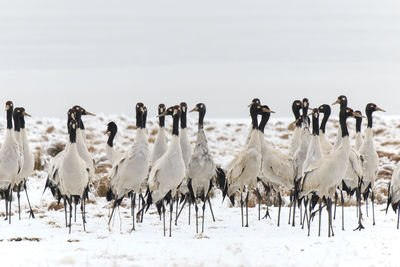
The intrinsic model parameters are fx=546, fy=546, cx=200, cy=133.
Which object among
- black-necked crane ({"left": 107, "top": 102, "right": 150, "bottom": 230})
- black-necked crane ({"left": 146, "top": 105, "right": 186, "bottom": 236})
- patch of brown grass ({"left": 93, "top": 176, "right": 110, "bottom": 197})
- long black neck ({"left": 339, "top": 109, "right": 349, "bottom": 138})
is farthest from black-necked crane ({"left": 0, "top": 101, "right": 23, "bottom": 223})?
long black neck ({"left": 339, "top": 109, "right": 349, "bottom": 138})

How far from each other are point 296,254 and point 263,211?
4.86m

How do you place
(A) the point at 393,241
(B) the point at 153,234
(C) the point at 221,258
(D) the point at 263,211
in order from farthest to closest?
(D) the point at 263,211
(B) the point at 153,234
(A) the point at 393,241
(C) the point at 221,258

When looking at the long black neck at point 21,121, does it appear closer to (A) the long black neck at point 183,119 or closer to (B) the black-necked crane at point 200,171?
(A) the long black neck at point 183,119

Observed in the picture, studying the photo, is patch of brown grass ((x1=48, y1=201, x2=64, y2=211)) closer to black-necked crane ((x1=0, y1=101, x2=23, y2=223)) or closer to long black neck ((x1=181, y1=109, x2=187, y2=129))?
black-necked crane ((x1=0, y1=101, x2=23, y2=223))

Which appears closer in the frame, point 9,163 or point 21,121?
point 9,163

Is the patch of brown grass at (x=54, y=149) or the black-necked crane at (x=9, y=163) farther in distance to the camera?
the patch of brown grass at (x=54, y=149)

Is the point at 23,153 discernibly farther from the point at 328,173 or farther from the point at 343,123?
the point at 343,123

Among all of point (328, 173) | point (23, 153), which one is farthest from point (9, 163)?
point (328, 173)

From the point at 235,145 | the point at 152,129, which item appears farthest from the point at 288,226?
the point at 152,129

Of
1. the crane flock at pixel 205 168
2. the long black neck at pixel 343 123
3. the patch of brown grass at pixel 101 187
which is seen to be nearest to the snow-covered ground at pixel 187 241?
the patch of brown grass at pixel 101 187

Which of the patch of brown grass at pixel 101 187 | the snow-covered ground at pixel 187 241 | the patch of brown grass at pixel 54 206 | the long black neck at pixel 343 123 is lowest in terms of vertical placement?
the snow-covered ground at pixel 187 241

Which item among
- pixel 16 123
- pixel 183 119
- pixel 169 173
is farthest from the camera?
pixel 16 123

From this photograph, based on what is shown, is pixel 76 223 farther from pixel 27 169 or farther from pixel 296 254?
pixel 296 254

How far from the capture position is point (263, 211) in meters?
12.9
